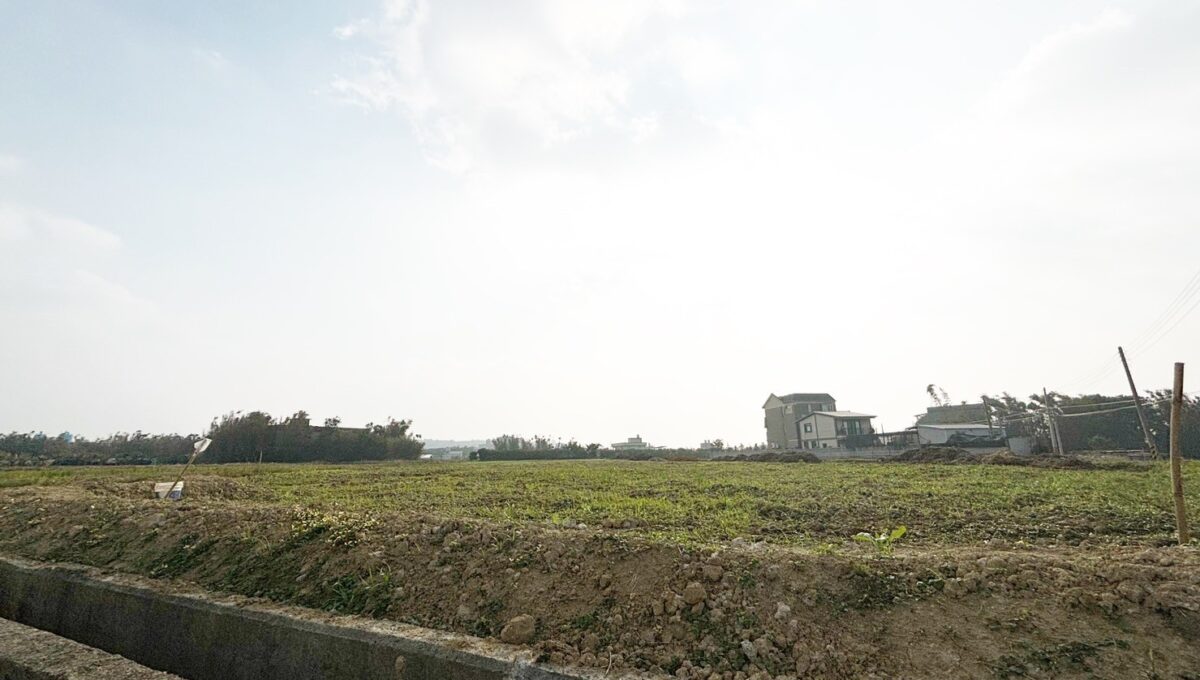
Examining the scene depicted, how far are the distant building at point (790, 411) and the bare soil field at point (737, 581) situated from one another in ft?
162

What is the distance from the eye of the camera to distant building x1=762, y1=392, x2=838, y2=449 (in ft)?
175

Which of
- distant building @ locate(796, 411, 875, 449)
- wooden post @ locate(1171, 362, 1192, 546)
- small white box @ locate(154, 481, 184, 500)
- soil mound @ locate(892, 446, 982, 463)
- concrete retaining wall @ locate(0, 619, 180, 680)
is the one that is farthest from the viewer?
distant building @ locate(796, 411, 875, 449)

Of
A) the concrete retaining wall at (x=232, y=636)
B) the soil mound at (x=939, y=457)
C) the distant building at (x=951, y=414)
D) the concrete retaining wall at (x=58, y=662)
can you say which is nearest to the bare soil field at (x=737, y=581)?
the concrete retaining wall at (x=232, y=636)

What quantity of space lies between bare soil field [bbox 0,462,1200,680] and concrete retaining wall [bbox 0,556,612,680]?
0.17m

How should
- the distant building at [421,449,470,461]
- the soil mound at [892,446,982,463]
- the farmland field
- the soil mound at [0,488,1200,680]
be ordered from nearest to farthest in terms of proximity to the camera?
the soil mound at [0,488,1200,680] → the farmland field → the soil mound at [892,446,982,463] → the distant building at [421,449,470,461]

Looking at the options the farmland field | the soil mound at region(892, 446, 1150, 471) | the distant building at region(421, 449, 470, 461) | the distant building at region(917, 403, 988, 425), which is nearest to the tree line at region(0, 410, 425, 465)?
the distant building at region(421, 449, 470, 461)

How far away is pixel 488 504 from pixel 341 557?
3.54 meters

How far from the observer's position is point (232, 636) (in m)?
3.59

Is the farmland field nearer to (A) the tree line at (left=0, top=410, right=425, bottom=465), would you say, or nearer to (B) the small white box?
(B) the small white box

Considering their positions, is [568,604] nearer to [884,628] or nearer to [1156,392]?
→ [884,628]

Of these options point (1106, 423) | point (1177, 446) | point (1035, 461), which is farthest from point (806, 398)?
point (1177, 446)

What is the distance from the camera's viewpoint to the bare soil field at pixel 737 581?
2.42 metres

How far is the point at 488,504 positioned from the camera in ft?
24.3

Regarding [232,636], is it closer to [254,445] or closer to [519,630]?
[519,630]
